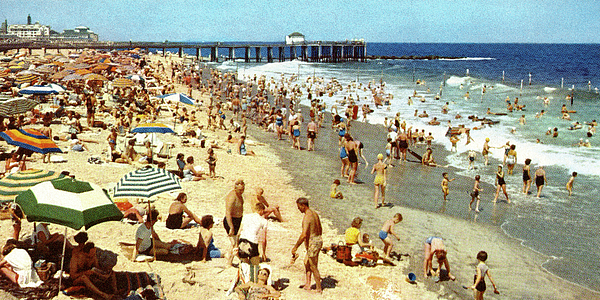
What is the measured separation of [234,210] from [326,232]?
2675 millimetres

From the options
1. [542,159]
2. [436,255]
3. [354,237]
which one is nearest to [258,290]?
[354,237]

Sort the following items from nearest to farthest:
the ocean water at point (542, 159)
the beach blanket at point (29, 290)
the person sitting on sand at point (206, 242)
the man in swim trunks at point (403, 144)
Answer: the beach blanket at point (29, 290)
the person sitting on sand at point (206, 242)
the ocean water at point (542, 159)
the man in swim trunks at point (403, 144)

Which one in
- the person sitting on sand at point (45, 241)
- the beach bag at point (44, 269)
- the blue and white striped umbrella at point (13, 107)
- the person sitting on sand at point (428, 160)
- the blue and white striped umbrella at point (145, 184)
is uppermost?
the blue and white striped umbrella at point (13, 107)

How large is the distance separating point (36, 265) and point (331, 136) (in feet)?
52.2

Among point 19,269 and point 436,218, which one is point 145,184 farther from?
point 436,218

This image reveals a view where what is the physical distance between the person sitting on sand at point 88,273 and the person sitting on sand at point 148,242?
0.91 meters

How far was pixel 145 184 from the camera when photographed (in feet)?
21.5

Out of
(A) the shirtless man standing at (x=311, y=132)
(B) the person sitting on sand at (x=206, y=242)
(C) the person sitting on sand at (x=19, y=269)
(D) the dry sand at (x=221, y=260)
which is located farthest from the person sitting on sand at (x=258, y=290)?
(A) the shirtless man standing at (x=311, y=132)

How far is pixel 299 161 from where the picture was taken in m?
15.6

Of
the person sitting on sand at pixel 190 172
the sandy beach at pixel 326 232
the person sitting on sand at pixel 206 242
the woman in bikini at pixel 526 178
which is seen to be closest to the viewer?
the sandy beach at pixel 326 232

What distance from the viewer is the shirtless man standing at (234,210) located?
23.3ft

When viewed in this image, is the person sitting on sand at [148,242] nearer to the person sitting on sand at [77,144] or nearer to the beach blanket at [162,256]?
the beach blanket at [162,256]

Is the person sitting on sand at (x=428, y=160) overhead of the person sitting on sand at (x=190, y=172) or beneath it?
beneath

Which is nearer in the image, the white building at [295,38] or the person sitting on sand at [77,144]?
the person sitting on sand at [77,144]
